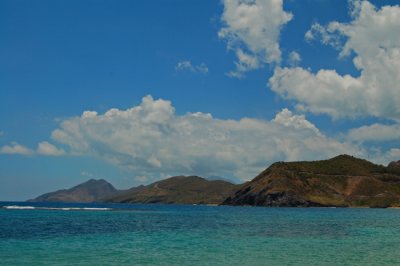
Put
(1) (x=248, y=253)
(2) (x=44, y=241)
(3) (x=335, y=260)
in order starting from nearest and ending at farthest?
(3) (x=335, y=260) → (1) (x=248, y=253) → (2) (x=44, y=241)

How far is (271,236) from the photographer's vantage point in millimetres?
72438

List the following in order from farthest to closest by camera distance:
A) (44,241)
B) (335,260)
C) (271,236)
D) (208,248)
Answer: (271,236) < (44,241) < (208,248) < (335,260)

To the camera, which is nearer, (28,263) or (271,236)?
(28,263)

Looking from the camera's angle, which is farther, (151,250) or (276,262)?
(151,250)

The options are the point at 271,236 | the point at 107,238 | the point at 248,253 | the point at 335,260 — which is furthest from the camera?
the point at 271,236

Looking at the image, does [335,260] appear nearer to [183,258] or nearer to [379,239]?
[183,258]

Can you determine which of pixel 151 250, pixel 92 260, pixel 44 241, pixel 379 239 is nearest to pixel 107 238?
pixel 44 241

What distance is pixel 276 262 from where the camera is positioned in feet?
149

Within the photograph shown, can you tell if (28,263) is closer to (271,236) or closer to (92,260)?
(92,260)

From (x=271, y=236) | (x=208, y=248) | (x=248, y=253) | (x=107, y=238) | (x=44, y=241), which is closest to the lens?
(x=248, y=253)

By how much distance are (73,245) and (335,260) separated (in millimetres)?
31867

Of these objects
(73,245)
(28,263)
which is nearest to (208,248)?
(73,245)

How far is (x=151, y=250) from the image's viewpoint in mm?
54094

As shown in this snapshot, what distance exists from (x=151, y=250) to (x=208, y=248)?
720 centimetres
